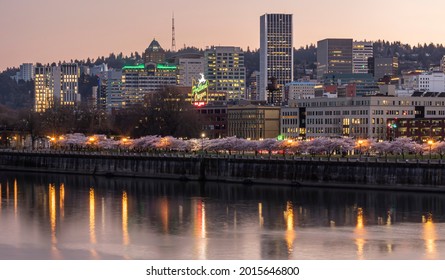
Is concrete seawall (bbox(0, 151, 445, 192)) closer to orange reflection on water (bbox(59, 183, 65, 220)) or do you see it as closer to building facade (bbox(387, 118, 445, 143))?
orange reflection on water (bbox(59, 183, 65, 220))

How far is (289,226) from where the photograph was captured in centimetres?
7056

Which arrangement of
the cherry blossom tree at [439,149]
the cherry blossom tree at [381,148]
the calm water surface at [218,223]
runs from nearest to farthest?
the calm water surface at [218,223] → the cherry blossom tree at [439,149] → the cherry blossom tree at [381,148]

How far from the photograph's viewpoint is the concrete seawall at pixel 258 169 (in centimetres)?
9238

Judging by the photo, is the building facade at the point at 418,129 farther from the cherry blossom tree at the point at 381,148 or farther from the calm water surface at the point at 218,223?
the calm water surface at the point at 218,223

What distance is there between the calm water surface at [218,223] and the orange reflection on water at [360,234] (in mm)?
63

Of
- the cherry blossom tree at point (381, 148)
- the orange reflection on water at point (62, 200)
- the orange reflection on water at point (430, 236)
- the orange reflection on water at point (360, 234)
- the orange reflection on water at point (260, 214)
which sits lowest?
the orange reflection on water at point (62, 200)

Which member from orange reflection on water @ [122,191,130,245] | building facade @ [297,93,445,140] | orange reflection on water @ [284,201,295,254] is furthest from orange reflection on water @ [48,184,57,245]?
building facade @ [297,93,445,140]

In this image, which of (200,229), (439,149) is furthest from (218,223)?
(439,149)

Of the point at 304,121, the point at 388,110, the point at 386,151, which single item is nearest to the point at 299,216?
the point at 386,151

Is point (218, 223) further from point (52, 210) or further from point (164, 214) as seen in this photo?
point (52, 210)

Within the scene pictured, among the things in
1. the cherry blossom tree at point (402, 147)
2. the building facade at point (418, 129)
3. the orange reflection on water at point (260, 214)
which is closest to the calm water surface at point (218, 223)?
the orange reflection on water at point (260, 214)

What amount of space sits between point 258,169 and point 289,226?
36.4 metres

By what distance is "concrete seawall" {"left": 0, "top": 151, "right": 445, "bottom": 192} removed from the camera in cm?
9238
